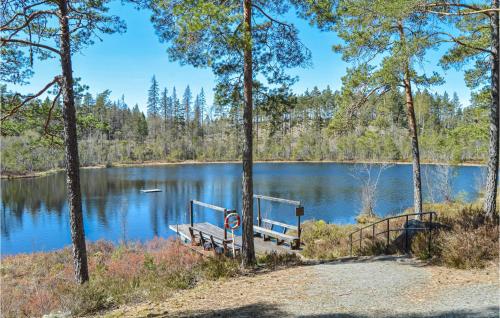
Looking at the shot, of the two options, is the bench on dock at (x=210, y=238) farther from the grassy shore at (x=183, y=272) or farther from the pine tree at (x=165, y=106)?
the pine tree at (x=165, y=106)

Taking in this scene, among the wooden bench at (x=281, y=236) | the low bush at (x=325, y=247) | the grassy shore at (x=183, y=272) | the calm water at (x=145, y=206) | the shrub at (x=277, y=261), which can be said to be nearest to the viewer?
the grassy shore at (x=183, y=272)

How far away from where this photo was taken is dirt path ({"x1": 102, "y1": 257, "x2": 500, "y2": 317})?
456 centimetres

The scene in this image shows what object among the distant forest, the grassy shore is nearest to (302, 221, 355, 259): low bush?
the grassy shore

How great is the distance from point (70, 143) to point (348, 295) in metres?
6.33

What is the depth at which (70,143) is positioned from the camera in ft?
24.8

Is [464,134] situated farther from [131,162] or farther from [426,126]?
[131,162]

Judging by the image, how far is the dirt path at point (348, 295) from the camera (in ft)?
15.0

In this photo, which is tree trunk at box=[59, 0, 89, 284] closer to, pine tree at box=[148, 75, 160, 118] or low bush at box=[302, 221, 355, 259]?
low bush at box=[302, 221, 355, 259]

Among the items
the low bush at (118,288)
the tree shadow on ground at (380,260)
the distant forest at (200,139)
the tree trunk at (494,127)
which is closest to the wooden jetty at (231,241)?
the low bush at (118,288)

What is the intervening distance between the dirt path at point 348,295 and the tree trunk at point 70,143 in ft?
8.98

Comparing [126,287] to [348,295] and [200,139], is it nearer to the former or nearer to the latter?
[348,295]

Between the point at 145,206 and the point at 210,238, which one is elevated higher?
the point at 210,238

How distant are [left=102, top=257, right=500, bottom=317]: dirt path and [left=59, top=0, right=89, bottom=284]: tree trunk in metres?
2.74

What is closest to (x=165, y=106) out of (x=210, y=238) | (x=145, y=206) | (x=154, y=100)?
(x=154, y=100)
